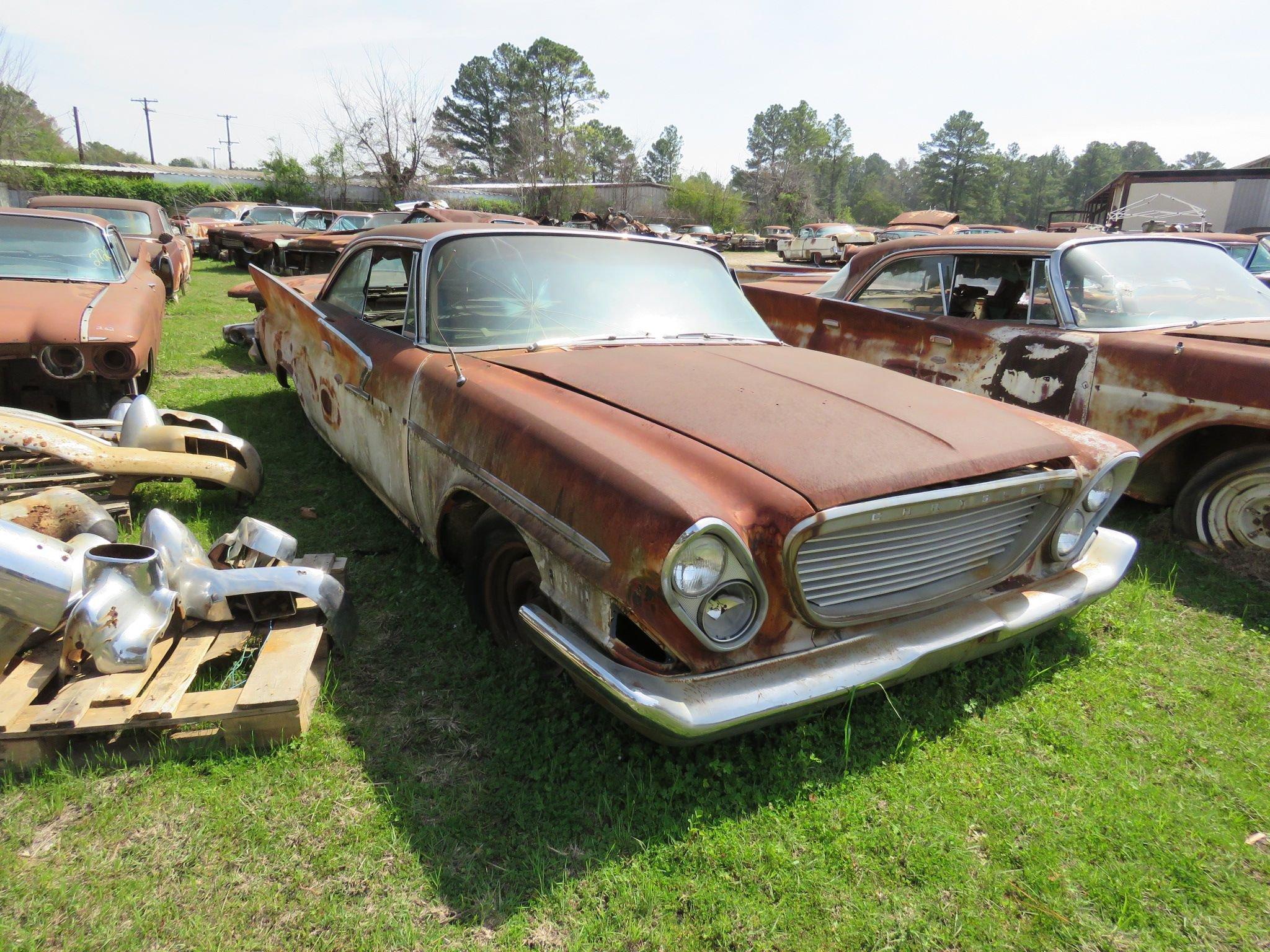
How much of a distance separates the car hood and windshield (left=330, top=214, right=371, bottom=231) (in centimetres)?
Answer: 1297

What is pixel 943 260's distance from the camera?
4754mm

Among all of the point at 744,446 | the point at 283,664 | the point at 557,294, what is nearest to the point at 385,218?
the point at 557,294

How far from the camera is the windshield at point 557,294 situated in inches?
121

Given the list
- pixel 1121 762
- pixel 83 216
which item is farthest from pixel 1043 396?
pixel 83 216

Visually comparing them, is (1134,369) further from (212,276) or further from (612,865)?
(212,276)

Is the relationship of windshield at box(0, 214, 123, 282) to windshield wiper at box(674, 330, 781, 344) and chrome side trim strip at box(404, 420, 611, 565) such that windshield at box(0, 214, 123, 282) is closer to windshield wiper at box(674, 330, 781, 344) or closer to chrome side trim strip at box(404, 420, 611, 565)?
chrome side trim strip at box(404, 420, 611, 565)

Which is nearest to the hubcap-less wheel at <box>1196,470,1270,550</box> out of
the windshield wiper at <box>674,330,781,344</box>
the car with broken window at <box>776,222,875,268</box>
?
the windshield wiper at <box>674,330,781,344</box>

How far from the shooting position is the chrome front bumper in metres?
1.83

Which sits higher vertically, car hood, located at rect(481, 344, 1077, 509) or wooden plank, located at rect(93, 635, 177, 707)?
car hood, located at rect(481, 344, 1077, 509)

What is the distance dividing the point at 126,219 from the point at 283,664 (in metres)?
9.96

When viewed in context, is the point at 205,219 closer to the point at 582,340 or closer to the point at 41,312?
the point at 41,312

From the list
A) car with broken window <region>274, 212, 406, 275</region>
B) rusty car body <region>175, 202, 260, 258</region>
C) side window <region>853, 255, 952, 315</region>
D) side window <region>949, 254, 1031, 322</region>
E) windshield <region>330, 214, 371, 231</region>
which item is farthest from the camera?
rusty car body <region>175, 202, 260, 258</region>

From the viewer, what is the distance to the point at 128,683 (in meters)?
2.29

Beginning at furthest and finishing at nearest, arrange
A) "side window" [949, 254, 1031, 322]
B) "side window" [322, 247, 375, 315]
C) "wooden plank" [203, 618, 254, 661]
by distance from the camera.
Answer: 1. "side window" [949, 254, 1031, 322]
2. "side window" [322, 247, 375, 315]
3. "wooden plank" [203, 618, 254, 661]
